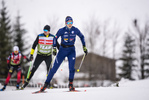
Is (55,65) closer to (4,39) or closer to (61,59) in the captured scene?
(61,59)

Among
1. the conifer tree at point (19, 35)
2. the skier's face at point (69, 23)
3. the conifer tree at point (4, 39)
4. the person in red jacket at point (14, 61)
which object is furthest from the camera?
the conifer tree at point (19, 35)

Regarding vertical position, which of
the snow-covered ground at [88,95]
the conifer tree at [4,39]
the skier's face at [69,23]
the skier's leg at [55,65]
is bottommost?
the snow-covered ground at [88,95]

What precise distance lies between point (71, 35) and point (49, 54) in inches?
74.5

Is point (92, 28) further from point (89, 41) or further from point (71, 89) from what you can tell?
point (71, 89)

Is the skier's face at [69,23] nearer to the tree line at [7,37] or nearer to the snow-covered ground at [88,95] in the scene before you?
the snow-covered ground at [88,95]

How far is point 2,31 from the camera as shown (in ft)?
76.2

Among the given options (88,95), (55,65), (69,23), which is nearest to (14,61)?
(55,65)

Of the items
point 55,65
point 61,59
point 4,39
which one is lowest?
point 55,65

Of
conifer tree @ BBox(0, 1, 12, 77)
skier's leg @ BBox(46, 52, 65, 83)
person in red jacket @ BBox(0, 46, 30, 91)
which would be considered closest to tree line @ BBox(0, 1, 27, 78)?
conifer tree @ BBox(0, 1, 12, 77)

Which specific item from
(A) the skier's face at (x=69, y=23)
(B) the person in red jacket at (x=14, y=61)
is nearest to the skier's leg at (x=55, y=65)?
(A) the skier's face at (x=69, y=23)

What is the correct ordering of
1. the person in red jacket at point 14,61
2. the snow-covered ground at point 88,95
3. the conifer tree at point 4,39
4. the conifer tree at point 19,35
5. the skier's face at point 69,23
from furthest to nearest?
1. the conifer tree at point 19,35
2. the conifer tree at point 4,39
3. the person in red jacket at point 14,61
4. the skier's face at point 69,23
5. the snow-covered ground at point 88,95

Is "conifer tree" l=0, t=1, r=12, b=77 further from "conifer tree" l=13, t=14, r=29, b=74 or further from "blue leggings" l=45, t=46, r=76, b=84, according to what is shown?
"blue leggings" l=45, t=46, r=76, b=84

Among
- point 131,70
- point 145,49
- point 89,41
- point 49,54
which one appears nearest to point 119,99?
point 49,54

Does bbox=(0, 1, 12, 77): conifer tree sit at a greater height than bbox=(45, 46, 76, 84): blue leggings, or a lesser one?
greater
